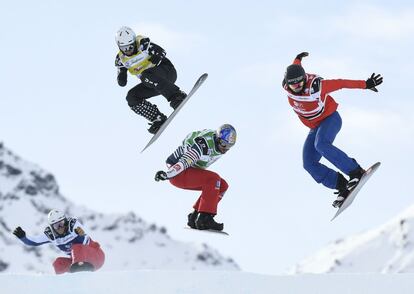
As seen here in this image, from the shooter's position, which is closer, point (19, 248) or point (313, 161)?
point (313, 161)

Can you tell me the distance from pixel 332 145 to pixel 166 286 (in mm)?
5278

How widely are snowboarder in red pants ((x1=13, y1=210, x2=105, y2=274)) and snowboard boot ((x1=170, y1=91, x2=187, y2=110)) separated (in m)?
2.82

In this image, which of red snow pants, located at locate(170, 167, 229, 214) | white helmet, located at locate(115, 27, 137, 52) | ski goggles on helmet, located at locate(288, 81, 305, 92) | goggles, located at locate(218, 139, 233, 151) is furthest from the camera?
white helmet, located at locate(115, 27, 137, 52)

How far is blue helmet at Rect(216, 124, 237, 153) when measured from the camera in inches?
712

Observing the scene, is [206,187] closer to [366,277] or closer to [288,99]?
[288,99]

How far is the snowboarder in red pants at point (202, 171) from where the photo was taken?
18.2 meters

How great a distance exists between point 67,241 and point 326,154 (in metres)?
4.93

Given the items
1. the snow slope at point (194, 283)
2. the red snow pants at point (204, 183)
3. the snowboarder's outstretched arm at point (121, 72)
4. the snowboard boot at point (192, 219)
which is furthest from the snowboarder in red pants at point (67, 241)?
the snow slope at point (194, 283)

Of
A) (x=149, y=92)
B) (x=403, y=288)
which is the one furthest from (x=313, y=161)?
(x=403, y=288)

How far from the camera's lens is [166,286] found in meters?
13.9

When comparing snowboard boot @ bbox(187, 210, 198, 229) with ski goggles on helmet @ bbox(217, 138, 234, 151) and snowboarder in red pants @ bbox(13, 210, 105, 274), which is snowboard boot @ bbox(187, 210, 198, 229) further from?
snowboarder in red pants @ bbox(13, 210, 105, 274)

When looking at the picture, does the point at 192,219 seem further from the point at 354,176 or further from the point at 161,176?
the point at 354,176

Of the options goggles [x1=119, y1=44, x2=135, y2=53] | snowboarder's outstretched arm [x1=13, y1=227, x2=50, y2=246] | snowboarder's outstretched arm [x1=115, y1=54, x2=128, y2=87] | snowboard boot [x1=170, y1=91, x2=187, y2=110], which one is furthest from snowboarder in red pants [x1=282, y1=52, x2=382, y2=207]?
snowboarder's outstretched arm [x1=13, y1=227, x2=50, y2=246]

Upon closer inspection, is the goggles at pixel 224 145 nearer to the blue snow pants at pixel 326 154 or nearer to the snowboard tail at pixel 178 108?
the blue snow pants at pixel 326 154
